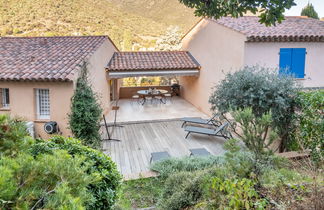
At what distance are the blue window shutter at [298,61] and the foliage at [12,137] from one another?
14.6m

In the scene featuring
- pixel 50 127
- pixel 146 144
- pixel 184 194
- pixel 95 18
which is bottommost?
pixel 146 144

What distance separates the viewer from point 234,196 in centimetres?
411

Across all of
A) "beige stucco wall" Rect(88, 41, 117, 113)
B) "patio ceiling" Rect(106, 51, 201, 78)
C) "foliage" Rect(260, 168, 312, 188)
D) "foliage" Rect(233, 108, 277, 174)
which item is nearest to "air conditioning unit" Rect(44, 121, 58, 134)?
"beige stucco wall" Rect(88, 41, 117, 113)

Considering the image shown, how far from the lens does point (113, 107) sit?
22.2m

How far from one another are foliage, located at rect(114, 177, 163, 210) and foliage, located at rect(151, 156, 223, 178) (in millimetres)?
392

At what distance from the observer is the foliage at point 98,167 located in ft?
15.7

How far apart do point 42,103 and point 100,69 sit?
583 centimetres

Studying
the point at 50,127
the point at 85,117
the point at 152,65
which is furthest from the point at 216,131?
the point at 152,65

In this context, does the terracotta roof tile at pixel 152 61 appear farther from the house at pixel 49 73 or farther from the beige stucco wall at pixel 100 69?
the beige stucco wall at pixel 100 69

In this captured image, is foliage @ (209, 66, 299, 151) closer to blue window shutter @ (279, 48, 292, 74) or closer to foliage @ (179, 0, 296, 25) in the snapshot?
foliage @ (179, 0, 296, 25)

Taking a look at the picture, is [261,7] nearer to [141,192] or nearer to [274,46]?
[141,192]

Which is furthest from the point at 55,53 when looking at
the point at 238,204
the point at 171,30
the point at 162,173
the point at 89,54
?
the point at 171,30

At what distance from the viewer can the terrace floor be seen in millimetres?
18656

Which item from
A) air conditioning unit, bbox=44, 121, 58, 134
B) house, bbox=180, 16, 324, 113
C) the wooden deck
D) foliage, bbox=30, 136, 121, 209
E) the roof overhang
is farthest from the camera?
the roof overhang
